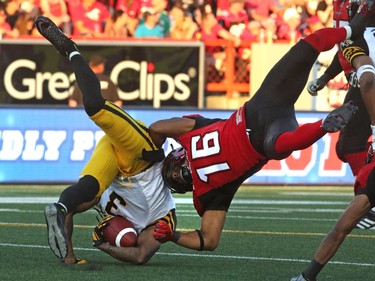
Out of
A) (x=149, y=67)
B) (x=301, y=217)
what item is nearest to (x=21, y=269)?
(x=301, y=217)

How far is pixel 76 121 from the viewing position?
569 inches

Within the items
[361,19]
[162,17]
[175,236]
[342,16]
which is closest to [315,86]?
[342,16]

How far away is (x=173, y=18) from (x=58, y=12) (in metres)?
1.85

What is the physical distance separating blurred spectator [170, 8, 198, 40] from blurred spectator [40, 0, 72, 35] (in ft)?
5.43

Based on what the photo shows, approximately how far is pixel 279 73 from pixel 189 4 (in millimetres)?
11423

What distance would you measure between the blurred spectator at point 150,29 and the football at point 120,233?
10.4m

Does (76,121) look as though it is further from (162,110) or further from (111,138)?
(111,138)

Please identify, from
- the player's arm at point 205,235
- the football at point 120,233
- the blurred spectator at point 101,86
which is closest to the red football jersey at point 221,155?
the player's arm at point 205,235

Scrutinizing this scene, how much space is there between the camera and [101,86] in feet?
46.2

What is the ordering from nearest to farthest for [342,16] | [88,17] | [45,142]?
[342,16] → [45,142] → [88,17]

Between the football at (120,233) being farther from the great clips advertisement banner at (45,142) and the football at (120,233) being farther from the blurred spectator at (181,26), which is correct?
the blurred spectator at (181,26)

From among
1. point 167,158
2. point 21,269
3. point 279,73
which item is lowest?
point 21,269

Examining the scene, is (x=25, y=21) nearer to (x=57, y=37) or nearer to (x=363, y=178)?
(x=57, y=37)

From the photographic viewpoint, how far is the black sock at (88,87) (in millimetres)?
7199
